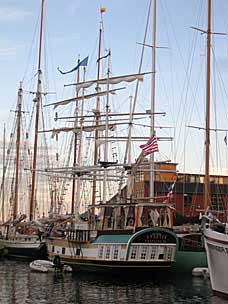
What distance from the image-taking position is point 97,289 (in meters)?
34.5

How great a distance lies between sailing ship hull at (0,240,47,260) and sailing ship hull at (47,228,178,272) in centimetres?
1515

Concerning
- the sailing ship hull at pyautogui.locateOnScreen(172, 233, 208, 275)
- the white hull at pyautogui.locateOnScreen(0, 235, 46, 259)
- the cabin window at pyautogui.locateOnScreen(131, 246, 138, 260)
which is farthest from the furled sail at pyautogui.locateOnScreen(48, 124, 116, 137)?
the cabin window at pyautogui.locateOnScreen(131, 246, 138, 260)

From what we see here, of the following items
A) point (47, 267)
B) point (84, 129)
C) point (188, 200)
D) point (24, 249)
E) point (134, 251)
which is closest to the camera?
point (134, 251)

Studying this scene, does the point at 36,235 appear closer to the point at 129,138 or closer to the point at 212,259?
the point at 129,138

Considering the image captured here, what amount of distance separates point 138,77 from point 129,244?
16.7 m

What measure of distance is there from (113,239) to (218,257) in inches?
489

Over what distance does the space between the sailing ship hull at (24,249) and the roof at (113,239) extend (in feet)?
51.3

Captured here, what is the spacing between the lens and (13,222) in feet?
206

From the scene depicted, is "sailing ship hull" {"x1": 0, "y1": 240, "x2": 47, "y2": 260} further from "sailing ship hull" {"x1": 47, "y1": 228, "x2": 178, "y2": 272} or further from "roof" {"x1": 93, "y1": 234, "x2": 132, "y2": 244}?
"roof" {"x1": 93, "y1": 234, "x2": 132, "y2": 244}

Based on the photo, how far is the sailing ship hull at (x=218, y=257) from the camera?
28500 millimetres

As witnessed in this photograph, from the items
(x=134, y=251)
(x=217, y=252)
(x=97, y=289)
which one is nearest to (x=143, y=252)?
(x=134, y=251)

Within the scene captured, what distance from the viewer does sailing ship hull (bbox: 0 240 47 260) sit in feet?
184

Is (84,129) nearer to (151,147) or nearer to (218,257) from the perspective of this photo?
(151,147)

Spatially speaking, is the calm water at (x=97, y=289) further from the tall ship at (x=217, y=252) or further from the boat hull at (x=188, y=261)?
the boat hull at (x=188, y=261)
